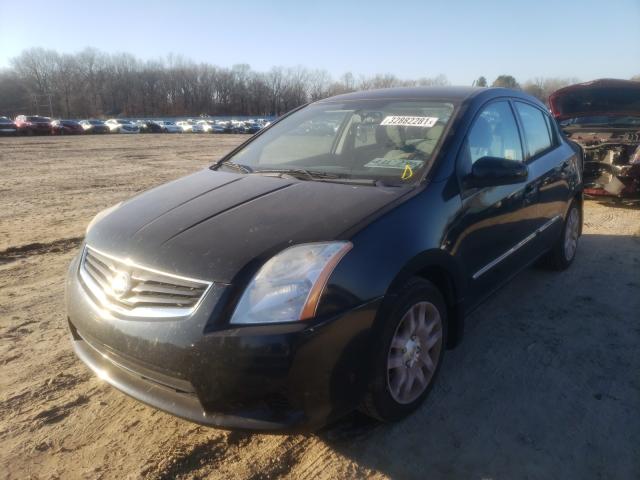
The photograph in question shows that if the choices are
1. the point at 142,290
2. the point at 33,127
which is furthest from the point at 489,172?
the point at 33,127

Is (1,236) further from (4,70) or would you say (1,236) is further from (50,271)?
(4,70)

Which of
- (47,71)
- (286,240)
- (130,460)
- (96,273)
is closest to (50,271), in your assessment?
(96,273)

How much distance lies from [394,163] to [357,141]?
56 cm

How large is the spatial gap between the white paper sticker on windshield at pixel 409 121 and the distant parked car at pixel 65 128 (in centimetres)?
4444

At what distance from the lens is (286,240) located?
205 centimetres

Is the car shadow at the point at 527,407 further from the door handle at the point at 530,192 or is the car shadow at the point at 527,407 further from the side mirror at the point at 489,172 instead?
the side mirror at the point at 489,172

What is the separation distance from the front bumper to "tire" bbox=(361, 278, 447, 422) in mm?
130

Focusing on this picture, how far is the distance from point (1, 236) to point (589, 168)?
837cm

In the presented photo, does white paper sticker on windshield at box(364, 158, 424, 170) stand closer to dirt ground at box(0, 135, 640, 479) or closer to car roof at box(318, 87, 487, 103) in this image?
car roof at box(318, 87, 487, 103)

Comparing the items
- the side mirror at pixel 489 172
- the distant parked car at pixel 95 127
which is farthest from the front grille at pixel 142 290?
the distant parked car at pixel 95 127

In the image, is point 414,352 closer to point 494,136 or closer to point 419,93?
point 494,136

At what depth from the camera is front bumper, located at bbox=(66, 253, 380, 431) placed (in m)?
1.81

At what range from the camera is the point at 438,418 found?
8.01ft

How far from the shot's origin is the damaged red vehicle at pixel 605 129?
6.86m
